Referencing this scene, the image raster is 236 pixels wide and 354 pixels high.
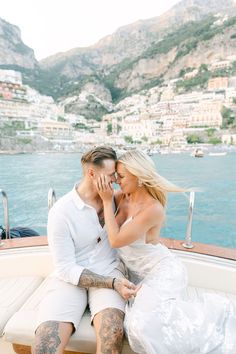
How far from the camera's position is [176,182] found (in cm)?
1317

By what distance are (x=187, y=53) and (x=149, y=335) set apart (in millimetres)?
32545

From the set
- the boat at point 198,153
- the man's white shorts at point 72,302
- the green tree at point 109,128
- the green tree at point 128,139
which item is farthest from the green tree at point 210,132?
the man's white shorts at point 72,302

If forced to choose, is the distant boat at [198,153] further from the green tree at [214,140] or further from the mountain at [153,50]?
the mountain at [153,50]

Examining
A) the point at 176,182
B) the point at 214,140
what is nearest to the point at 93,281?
the point at 176,182

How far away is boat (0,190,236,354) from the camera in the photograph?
113 cm

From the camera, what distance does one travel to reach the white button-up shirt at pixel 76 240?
3.43 ft

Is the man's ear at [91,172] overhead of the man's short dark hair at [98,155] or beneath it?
beneath

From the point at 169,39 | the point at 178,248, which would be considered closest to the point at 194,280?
the point at 178,248

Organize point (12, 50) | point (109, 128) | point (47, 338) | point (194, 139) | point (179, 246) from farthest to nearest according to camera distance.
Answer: point (12, 50), point (194, 139), point (109, 128), point (179, 246), point (47, 338)

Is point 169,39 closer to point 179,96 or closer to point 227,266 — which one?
point 179,96

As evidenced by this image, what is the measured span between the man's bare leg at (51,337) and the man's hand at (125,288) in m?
0.23

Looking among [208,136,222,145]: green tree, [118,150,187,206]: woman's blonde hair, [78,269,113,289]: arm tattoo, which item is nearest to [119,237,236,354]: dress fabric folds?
[78,269,113,289]: arm tattoo

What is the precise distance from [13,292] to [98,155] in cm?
88

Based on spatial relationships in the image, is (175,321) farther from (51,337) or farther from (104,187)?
(104,187)
